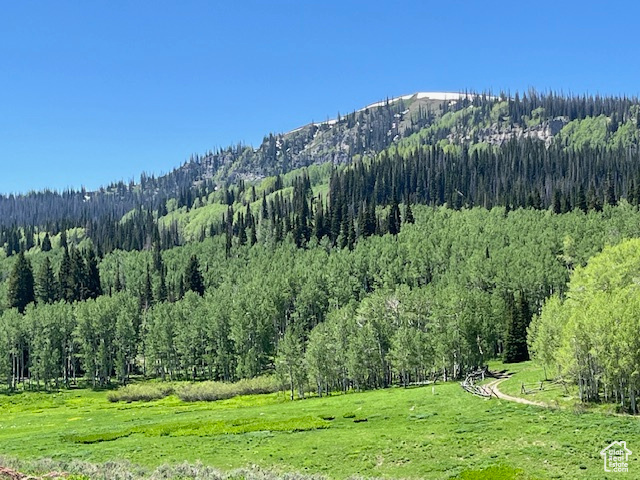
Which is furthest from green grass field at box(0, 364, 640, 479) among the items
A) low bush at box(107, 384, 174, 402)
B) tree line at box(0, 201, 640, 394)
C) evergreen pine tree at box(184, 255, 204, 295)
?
evergreen pine tree at box(184, 255, 204, 295)

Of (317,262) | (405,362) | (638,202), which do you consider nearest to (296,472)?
(405,362)

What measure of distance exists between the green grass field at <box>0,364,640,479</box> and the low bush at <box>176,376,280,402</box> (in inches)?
1064

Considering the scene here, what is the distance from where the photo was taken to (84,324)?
142 m

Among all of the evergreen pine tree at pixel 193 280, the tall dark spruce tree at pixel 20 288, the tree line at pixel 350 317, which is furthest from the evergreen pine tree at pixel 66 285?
the evergreen pine tree at pixel 193 280

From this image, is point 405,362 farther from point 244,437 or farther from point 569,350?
point 244,437

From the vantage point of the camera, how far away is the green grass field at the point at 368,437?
44406 millimetres

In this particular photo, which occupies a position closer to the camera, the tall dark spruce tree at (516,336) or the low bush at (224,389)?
the tall dark spruce tree at (516,336)

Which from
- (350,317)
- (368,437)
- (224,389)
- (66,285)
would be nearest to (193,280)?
(66,285)

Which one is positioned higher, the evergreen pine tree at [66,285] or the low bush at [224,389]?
the evergreen pine tree at [66,285]

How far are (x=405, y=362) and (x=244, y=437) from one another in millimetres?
43790

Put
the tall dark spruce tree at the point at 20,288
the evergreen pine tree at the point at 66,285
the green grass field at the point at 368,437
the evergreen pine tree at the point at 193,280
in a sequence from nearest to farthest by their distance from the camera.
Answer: the green grass field at the point at 368,437 → the tall dark spruce tree at the point at 20,288 → the evergreen pine tree at the point at 66,285 → the evergreen pine tree at the point at 193,280

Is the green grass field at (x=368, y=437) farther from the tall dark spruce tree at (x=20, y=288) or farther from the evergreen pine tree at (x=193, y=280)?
the tall dark spruce tree at (x=20, y=288)

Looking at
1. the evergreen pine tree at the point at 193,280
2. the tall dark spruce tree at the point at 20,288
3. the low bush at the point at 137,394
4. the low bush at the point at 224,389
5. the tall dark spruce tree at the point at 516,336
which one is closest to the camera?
the tall dark spruce tree at the point at 516,336

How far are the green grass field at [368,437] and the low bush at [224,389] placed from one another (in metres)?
27.0
